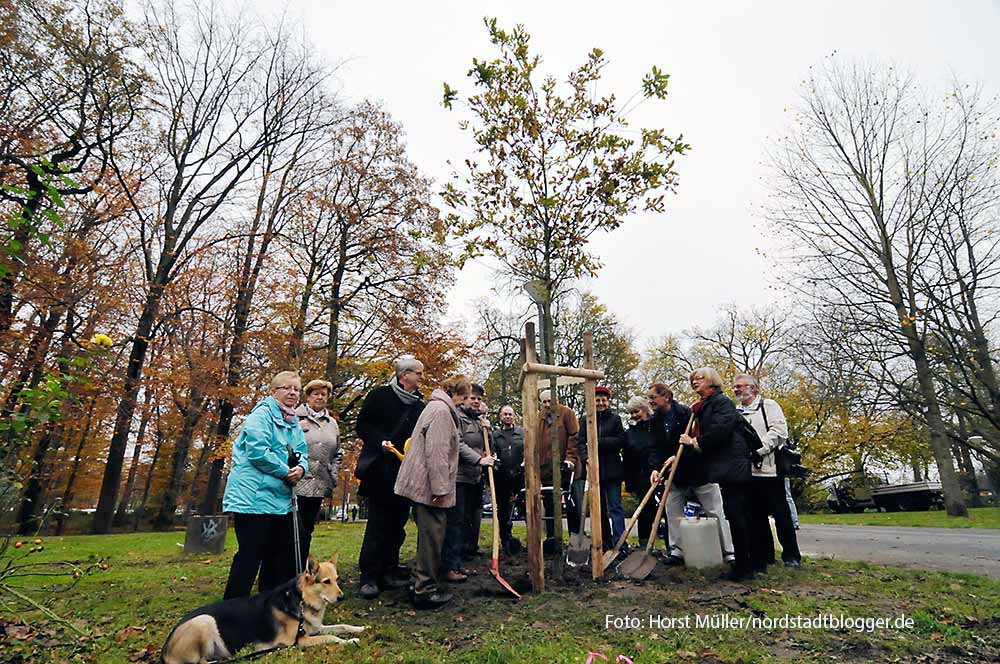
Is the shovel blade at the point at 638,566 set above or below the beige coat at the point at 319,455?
below

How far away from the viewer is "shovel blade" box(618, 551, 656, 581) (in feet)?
18.8

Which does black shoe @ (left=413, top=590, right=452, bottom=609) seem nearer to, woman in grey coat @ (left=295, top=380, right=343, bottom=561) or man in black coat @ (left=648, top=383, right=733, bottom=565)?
woman in grey coat @ (left=295, top=380, right=343, bottom=561)

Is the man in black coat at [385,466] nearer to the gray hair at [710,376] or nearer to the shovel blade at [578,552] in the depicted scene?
the shovel blade at [578,552]

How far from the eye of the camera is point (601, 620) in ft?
14.4

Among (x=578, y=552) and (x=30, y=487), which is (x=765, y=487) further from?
(x=30, y=487)

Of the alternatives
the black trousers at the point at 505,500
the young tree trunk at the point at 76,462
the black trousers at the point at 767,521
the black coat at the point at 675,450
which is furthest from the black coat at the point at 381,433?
the young tree trunk at the point at 76,462

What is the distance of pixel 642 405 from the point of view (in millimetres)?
7316

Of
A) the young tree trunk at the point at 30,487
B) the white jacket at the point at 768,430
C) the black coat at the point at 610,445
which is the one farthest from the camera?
the black coat at the point at 610,445

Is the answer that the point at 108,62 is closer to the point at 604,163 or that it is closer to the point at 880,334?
the point at 604,163

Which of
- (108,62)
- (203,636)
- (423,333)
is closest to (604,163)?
(203,636)

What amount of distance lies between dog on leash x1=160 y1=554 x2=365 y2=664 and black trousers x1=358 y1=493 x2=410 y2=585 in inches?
45.8

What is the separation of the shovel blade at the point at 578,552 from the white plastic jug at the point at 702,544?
1.08 metres

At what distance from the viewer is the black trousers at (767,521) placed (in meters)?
5.95

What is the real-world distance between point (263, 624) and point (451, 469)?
184 centimetres
